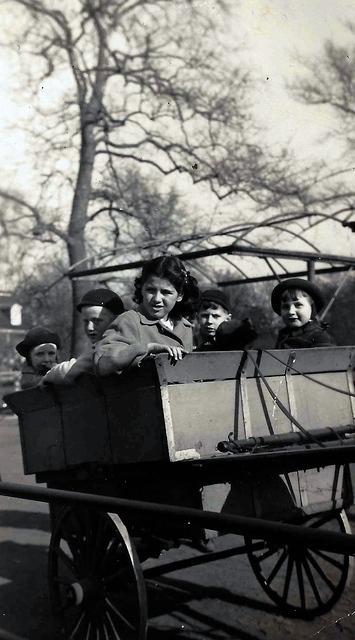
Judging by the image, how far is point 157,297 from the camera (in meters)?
4.11

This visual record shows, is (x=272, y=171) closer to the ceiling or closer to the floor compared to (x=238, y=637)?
closer to the ceiling

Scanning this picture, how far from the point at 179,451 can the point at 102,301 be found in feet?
6.83

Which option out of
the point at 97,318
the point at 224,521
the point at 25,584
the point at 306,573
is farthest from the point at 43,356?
the point at 224,521

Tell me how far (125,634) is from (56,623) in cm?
49

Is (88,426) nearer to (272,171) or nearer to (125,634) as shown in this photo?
(125,634)

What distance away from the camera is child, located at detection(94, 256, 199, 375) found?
3.50 meters

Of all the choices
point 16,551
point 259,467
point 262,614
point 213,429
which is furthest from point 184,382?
point 16,551

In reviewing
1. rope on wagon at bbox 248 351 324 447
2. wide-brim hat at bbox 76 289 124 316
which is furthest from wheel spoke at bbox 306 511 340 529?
wide-brim hat at bbox 76 289 124 316

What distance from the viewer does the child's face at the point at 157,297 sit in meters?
4.12

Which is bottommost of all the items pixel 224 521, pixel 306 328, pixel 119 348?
pixel 224 521

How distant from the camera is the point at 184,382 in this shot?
3.50 m

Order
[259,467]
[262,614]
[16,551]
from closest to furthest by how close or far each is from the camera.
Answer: [259,467]
[262,614]
[16,551]

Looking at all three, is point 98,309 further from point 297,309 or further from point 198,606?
point 198,606

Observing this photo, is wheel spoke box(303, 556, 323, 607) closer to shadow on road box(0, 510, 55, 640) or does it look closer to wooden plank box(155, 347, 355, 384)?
wooden plank box(155, 347, 355, 384)
